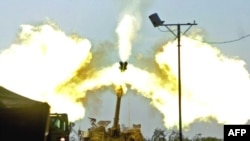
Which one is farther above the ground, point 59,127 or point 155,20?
point 155,20

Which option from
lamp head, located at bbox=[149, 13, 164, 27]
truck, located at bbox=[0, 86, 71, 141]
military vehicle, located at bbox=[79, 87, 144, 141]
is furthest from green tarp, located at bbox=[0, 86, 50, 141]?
military vehicle, located at bbox=[79, 87, 144, 141]

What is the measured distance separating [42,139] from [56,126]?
844 cm

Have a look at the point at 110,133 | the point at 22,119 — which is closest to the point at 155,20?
the point at 110,133

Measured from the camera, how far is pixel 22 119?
15.1 metres

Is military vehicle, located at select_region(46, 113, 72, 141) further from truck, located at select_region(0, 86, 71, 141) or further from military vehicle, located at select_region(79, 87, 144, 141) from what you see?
military vehicle, located at select_region(79, 87, 144, 141)

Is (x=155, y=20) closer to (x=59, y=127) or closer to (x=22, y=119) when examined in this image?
(x=59, y=127)

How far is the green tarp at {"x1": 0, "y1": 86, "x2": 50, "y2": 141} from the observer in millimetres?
14547

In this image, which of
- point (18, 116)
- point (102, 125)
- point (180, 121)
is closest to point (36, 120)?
point (18, 116)

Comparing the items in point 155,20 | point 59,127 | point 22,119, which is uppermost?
point 155,20

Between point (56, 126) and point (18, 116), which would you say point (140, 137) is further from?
point (18, 116)

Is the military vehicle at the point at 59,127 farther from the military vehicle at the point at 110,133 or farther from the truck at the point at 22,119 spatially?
the military vehicle at the point at 110,133

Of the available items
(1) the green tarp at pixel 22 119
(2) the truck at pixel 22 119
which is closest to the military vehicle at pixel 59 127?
(2) the truck at pixel 22 119

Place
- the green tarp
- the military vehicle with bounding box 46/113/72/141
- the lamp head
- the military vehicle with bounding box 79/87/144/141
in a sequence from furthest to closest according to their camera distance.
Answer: the military vehicle with bounding box 79/87/144/141, the lamp head, the military vehicle with bounding box 46/113/72/141, the green tarp

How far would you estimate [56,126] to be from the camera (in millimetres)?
23250
